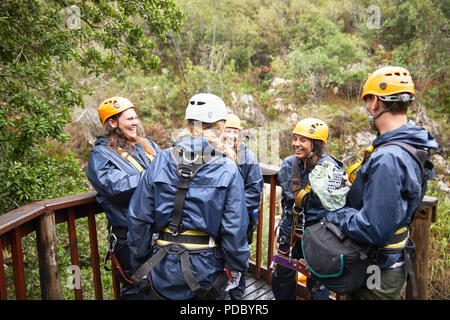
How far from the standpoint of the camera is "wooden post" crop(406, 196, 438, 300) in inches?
95.1

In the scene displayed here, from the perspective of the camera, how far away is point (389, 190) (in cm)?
174

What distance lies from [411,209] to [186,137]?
1.63 m

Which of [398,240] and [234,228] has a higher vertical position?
[234,228]

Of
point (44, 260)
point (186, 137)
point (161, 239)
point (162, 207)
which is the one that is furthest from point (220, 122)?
point (44, 260)

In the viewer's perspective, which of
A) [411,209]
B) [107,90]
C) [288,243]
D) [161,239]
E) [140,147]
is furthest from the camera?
[107,90]

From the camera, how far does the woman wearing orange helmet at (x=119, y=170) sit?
8.32 ft

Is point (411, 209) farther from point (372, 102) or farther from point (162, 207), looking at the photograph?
point (162, 207)

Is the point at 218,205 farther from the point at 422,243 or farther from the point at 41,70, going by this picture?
the point at 41,70

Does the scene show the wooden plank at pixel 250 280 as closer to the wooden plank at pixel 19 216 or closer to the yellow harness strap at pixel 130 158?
the yellow harness strap at pixel 130 158

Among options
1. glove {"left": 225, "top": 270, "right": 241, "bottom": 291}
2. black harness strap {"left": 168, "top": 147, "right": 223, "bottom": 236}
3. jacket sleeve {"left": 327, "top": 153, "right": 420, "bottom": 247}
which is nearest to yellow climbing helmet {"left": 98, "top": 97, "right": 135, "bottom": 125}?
black harness strap {"left": 168, "top": 147, "right": 223, "bottom": 236}

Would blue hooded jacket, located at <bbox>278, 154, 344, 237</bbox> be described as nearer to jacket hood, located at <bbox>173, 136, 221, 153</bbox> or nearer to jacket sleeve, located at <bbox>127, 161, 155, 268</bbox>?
jacket hood, located at <bbox>173, 136, 221, 153</bbox>

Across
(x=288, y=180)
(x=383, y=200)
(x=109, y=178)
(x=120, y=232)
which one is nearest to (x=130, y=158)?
(x=109, y=178)

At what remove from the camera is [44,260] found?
236 centimetres

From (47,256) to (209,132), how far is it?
174cm
